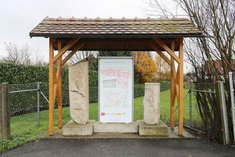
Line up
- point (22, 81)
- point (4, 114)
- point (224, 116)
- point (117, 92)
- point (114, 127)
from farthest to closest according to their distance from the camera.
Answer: point (22, 81) < point (117, 92) < point (114, 127) < point (4, 114) < point (224, 116)

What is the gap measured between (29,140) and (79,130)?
155 cm

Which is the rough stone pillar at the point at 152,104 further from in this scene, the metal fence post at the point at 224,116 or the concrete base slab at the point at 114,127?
the metal fence post at the point at 224,116

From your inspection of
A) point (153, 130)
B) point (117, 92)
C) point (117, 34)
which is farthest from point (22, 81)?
point (153, 130)

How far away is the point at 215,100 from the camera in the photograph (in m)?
8.52

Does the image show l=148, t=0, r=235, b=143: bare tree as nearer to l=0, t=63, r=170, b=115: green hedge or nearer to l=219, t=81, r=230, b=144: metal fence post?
l=219, t=81, r=230, b=144: metal fence post

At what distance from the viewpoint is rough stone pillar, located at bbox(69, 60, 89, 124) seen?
31.9 ft

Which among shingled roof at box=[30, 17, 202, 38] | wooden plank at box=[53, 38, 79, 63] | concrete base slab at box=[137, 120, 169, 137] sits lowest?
concrete base slab at box=[137, 120, 169, 137]

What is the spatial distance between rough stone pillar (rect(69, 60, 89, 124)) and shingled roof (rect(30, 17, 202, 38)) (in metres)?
1.17

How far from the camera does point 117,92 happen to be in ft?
33.7

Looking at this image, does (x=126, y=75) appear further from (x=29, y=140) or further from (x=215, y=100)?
(x=29, y=140)

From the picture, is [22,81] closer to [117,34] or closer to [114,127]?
[114,127]

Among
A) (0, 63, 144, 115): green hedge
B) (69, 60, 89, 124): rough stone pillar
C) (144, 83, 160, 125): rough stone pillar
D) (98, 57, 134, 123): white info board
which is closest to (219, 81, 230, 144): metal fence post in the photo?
(144, 83, 160, 125): rough stone pillar

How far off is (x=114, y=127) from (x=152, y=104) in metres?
1.52

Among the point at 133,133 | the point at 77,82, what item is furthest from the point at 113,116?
the point at 77,82
